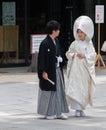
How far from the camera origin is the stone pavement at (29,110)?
1029 centimetres

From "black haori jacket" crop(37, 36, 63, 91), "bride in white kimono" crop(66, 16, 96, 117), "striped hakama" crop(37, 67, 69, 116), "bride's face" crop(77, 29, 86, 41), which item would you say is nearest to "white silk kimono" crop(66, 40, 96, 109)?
"bride in white kimono" crop(66, 16, 96, 117)

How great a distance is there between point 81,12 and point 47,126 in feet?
43.3

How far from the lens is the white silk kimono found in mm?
11219

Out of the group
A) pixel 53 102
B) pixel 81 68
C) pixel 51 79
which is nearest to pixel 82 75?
pixel 81 68

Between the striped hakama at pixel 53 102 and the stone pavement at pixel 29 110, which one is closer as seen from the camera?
the stone pavement at pixel 29 110

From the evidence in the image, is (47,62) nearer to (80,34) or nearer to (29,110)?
(80,34)

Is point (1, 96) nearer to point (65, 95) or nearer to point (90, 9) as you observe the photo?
point (65, 95)

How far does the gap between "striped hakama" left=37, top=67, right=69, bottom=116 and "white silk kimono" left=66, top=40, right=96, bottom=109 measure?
0.96 ft

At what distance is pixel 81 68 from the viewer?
1127 cm

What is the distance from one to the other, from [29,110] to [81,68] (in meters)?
1.59

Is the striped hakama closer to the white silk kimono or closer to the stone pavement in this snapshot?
the stone pavement

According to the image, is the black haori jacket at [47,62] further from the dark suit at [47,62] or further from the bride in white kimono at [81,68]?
the bride in white kimono at [81,68]

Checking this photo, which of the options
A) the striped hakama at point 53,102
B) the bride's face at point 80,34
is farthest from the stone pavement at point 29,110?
the bride's face at point 80,34

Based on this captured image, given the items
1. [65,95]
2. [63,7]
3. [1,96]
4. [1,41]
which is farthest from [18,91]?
[63,7]
